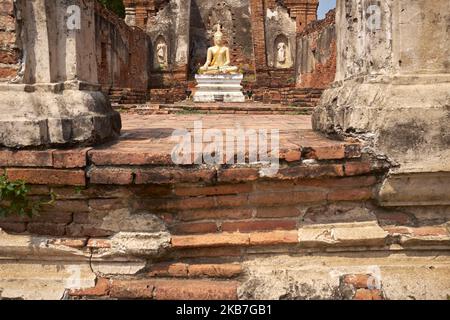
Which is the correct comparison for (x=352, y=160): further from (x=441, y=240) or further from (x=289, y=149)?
(x=441, y=240)

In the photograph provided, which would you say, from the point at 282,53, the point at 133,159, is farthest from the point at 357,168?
the point at 282,53

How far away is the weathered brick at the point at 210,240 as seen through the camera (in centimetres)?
236

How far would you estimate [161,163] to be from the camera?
2.33 metres

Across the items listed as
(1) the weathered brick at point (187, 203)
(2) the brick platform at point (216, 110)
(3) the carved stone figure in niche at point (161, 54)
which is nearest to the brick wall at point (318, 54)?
(2) the brick platform at point (216, 110)

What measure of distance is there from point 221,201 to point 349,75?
127 centimetres

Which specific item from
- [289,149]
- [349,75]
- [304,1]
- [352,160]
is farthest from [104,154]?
[304,1]

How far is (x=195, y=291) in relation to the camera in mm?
2281

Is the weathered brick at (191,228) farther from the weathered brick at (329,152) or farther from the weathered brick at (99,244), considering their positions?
the weathered brick at (329,152)

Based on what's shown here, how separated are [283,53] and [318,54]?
5.40m

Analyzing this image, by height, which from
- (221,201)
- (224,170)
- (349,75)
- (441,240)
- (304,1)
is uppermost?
(304,1)

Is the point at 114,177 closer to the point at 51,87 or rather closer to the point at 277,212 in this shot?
the point at 51,87

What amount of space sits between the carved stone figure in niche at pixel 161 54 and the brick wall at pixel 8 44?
17.1m

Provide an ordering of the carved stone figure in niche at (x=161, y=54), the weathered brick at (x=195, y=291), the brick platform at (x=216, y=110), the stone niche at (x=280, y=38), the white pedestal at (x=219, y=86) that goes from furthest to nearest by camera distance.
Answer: the stone niche at (x=280, y=38) < the carved stone figure in niche at (x=161, y=54) < the white pedestal at (x=219, y=86) < the brick platform at (x=216, y=110) < the weathered brick at (x=195, y=291)

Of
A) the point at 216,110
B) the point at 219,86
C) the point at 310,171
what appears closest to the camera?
the point at 310,171
